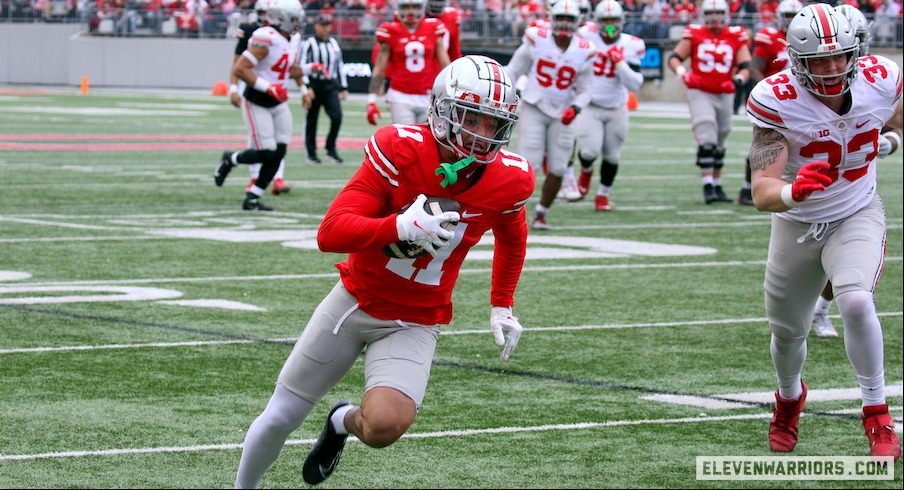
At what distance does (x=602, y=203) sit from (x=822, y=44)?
822cm

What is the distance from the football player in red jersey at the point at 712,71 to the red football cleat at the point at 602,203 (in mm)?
1035

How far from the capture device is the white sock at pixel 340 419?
188 inches

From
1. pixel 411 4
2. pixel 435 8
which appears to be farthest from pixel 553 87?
pixel 435 8

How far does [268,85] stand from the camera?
39.8 ft

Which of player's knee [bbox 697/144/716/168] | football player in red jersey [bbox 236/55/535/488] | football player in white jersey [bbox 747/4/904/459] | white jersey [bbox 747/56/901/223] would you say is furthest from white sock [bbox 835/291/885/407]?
player's knee [bbox 697/144/716/168]

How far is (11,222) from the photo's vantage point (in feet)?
38.1

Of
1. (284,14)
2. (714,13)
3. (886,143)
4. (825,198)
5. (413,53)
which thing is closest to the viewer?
(825,198)

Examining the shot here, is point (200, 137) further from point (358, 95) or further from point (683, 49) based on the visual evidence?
point (358, 95)

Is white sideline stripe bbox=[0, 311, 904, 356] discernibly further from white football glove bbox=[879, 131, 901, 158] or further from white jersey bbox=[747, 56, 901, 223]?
white jersey bbox=[747, 56, 901, 223]

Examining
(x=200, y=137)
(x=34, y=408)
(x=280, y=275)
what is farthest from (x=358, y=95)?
(x=34, y=408)

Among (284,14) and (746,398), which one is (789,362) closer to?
(746,398)

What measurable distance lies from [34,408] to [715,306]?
14.8 feet

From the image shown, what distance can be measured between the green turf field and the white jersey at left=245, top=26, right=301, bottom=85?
4.07 ft

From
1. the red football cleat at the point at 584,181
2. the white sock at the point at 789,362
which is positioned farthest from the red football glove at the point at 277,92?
the white sock at the point at 789,362
